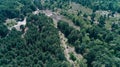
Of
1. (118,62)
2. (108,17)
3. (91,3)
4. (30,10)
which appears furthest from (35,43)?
(91,3)

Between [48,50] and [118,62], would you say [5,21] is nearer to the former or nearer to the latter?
[48,50]

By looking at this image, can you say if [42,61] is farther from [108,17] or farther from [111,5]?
[111,5]

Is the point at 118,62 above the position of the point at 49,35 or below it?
below

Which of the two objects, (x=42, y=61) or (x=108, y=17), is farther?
(x=108, y=17)

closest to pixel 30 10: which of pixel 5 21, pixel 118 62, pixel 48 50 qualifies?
pixel 5 21

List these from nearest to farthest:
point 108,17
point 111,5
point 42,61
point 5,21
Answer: point 42,61 < point 5,21 < point 108,17 < point 111,5

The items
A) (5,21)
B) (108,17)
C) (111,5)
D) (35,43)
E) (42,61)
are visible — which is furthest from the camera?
(111,5)
